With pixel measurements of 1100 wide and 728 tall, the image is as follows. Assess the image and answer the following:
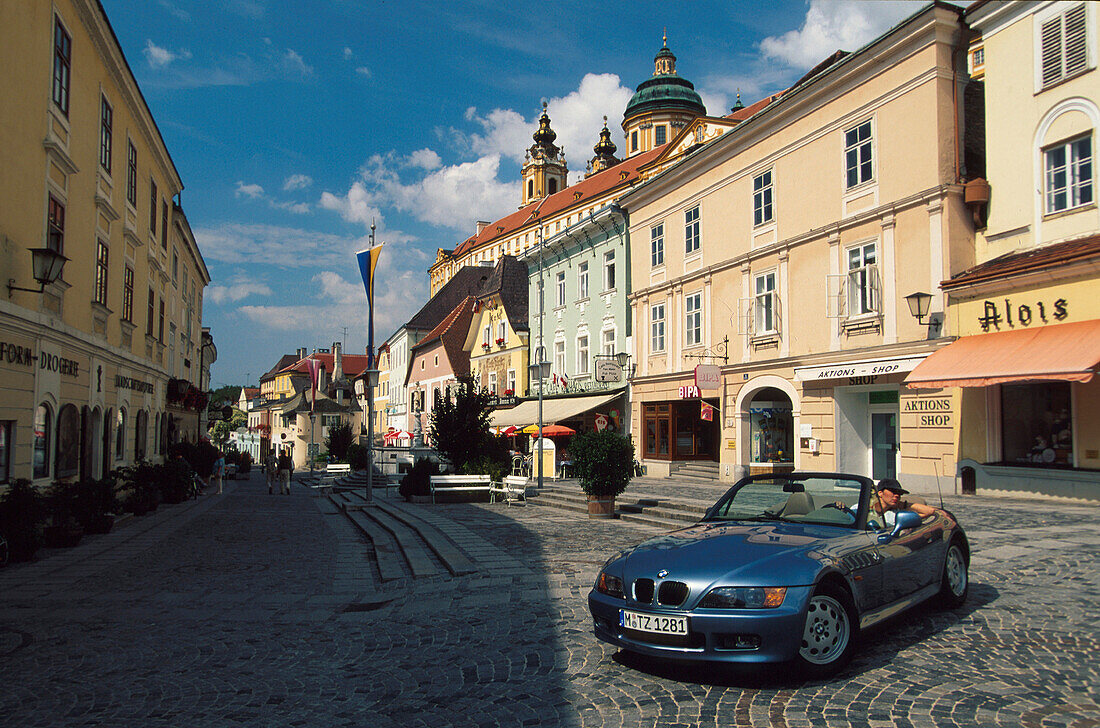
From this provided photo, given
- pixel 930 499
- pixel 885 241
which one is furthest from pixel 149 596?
pixel 885 241

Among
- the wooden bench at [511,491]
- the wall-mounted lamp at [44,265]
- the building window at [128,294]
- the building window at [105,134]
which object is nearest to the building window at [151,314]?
the building window at [128,294]

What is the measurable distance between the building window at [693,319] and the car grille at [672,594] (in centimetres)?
2360

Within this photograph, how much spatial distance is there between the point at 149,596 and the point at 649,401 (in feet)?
78.7

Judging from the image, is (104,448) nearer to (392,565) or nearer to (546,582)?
(392,565)

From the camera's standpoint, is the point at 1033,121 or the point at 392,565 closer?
the point at 392,565

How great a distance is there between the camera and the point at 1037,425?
55.3 ft

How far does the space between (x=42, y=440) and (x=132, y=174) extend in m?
10.9

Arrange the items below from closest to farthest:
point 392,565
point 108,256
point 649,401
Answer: point 392,565, point 108,256, point 649,401

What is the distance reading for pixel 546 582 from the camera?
9.52m

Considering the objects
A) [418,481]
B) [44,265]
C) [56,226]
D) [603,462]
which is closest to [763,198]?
[603,462]

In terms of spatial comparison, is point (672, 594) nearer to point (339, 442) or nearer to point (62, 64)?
point (62, 64)

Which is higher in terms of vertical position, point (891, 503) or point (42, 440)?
point (42, 440)

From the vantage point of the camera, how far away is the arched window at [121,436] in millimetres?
21734

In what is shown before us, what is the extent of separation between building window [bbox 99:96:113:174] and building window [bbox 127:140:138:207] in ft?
8.01
